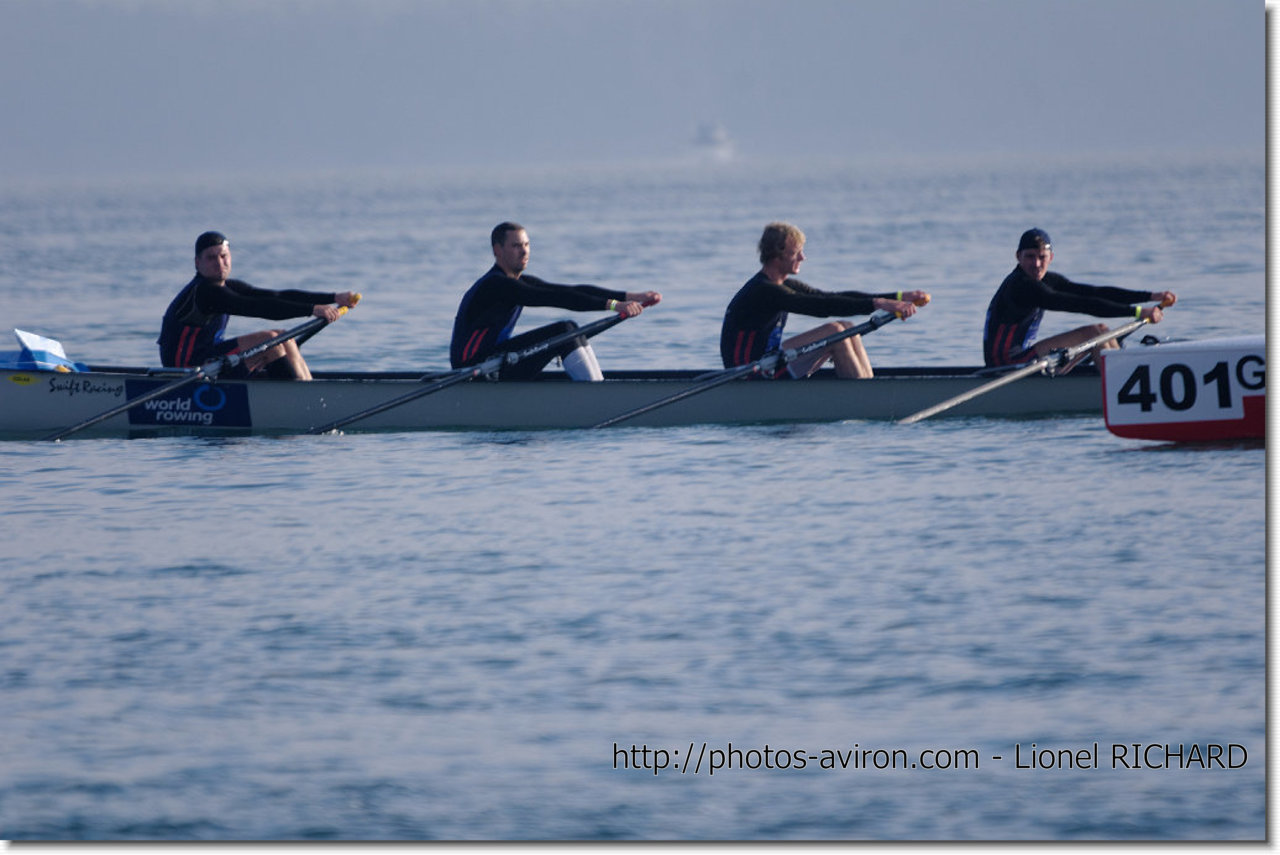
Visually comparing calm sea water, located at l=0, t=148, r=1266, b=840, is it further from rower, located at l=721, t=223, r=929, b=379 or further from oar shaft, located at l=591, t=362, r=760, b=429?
rower, located at l=721, t=223, r=929, b=379

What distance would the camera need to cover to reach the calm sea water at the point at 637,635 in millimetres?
6695

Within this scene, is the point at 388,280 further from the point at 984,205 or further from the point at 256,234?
the point at 984,205

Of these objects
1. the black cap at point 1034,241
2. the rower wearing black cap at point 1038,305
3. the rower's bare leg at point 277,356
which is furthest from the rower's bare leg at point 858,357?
the rower's bare leg at point 277,356

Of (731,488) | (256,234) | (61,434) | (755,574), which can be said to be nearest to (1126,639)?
(755,574)

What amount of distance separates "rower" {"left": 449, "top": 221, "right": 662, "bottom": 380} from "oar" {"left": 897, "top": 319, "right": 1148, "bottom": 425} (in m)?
2.04

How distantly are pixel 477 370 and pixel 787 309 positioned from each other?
222 cm

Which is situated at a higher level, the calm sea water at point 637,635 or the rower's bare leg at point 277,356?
the rower's bare leg at point 277,356

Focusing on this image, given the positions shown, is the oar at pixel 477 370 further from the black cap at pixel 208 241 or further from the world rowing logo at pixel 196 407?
the black cap at pixel 208 241

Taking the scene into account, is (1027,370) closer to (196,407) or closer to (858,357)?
(858,357)

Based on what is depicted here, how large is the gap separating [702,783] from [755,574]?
2938 mm

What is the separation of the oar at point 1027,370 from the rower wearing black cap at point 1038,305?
0.34 ft

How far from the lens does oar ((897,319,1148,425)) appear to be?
12.9 m

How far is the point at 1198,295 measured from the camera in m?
25.4

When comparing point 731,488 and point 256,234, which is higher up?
point 256,234
